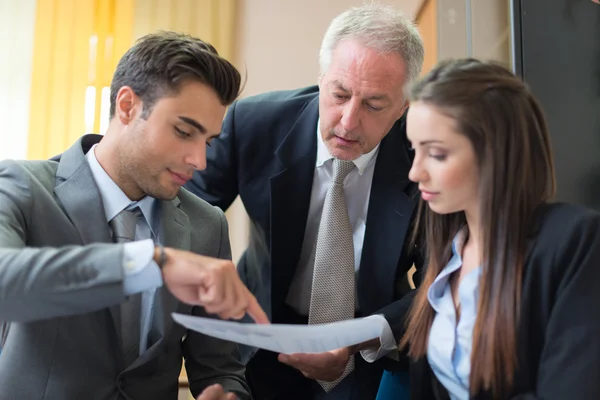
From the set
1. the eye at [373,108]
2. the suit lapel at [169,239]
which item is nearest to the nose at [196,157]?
the suit lapel at [169,239]

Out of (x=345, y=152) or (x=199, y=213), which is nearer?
(x=199, y=213)

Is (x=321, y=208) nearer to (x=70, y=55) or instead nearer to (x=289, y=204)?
(x=289, y=204)

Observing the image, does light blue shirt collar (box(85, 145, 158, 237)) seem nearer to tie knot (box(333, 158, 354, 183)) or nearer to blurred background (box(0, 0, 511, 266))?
tie knot (box(333, 158, 354, 183))

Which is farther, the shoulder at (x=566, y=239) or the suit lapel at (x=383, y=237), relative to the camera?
the suit lapel at (x=383, y=237)

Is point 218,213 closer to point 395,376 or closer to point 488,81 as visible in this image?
point 395,376

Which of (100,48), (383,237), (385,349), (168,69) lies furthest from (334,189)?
(100,48)

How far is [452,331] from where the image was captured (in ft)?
3.43

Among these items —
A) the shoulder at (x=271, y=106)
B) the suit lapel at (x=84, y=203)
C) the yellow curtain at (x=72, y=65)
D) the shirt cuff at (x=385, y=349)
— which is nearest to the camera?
the suit lapel at (x=84, y=203)

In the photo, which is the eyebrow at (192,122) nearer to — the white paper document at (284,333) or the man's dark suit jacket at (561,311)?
the white paper document at (284,333)

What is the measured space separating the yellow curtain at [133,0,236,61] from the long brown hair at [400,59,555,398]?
224 centimetres

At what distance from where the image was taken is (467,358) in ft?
→ 3.33

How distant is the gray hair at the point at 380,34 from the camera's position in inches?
58.2

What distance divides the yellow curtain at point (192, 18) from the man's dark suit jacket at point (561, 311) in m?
2.39

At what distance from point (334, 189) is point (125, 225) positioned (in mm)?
539
